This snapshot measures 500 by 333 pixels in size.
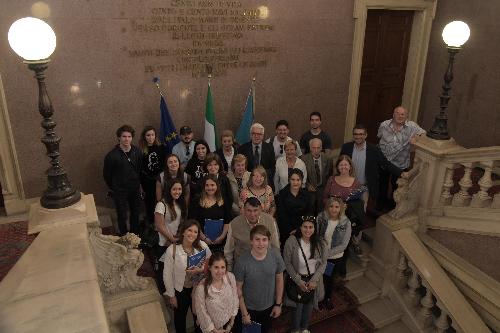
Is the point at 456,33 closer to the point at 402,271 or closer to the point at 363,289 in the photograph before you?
the point at 402,271

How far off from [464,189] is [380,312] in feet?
6.37

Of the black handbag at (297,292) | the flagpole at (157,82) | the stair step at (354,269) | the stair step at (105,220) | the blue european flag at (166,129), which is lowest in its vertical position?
the stair step at (354,269)

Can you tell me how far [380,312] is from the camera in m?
5.56

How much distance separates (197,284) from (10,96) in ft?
12.5

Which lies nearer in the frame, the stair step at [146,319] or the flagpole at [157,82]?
the stair step at [146,319]

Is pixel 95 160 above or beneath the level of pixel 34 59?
beneath

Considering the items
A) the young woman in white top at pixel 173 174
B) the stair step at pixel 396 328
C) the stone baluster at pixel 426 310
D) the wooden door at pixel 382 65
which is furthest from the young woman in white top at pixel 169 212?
the wooden door at pixel 382 65

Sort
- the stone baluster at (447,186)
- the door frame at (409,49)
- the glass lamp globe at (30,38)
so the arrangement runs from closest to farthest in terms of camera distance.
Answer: the glass lamp globe at (30,38) < the stone baluster at (447,186) < the door frame at (409,49)

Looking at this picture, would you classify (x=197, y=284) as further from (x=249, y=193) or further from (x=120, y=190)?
(x=120, y=190)

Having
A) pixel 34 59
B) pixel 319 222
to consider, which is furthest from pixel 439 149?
pixel 34 59

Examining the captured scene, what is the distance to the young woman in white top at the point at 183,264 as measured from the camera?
153 inches

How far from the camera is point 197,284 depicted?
4.06m

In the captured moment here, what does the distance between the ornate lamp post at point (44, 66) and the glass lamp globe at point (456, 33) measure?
456 centimetres

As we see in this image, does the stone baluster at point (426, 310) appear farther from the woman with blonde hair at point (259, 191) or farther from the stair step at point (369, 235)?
the woman with blonde hair at point (259, 191)
